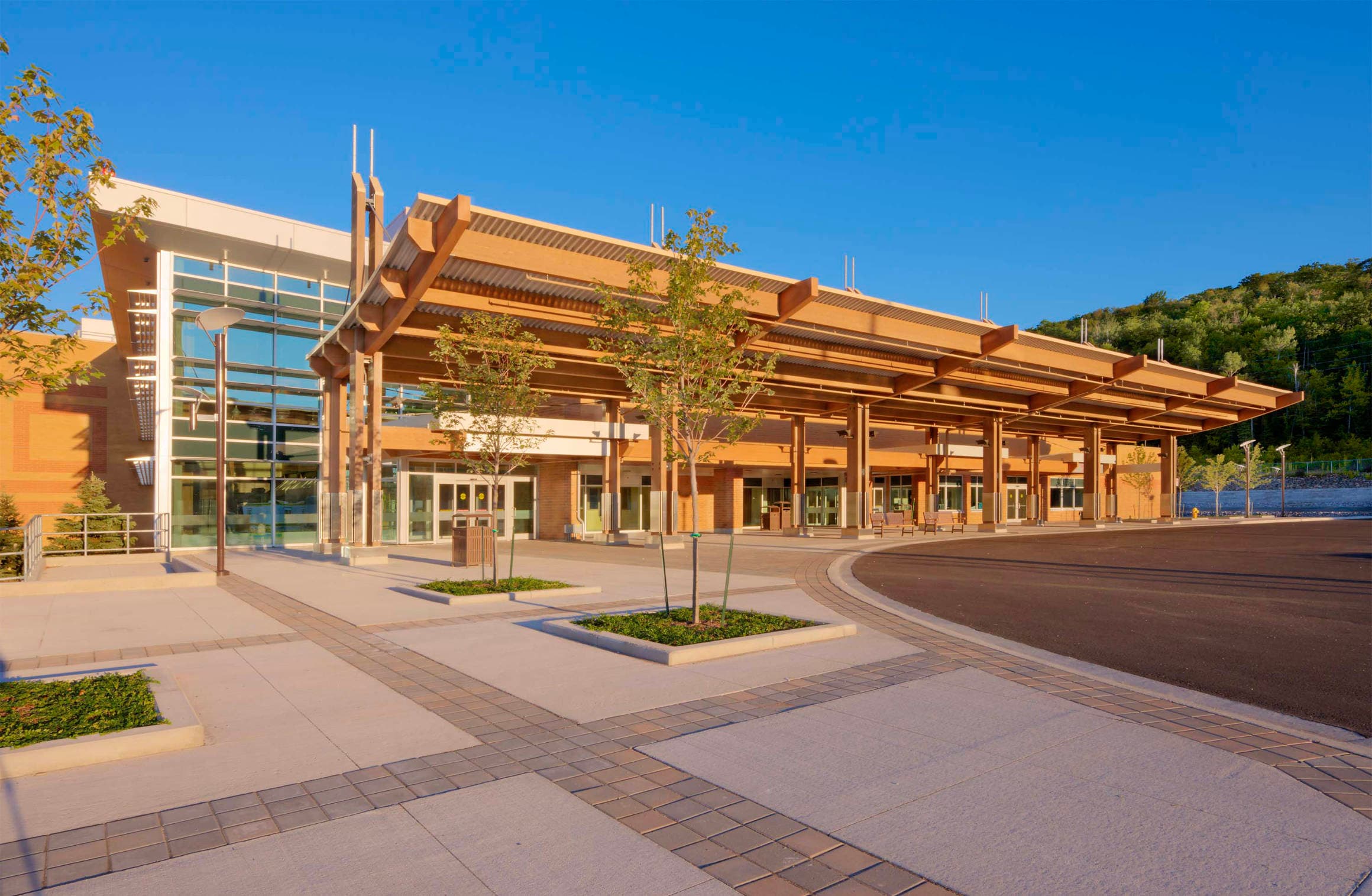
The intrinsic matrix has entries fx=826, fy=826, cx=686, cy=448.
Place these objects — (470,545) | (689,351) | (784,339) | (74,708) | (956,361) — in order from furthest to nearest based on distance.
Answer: (956,361), (784,339), (470,545), (689,351), (74,708)

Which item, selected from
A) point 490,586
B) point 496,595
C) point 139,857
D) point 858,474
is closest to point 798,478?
point 858,474

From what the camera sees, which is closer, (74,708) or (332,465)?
(74,708)

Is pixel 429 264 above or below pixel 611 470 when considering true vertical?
above

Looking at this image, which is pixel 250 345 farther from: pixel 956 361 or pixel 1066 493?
pixel 1066 493

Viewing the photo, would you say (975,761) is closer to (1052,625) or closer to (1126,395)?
(1052,625)

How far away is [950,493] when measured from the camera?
4919cm

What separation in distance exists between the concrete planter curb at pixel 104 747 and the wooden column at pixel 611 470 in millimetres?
23886

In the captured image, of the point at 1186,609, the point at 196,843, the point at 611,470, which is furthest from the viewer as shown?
the point at 611,470

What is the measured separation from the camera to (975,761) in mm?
4988

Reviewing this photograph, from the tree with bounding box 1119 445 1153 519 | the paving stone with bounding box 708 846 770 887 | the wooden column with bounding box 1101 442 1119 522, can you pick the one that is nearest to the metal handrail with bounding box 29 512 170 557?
the paving stone with bounding box 708 846 770 887

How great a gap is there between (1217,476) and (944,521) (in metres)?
39.6

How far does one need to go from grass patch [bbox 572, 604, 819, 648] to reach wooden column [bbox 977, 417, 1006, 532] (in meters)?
30.2

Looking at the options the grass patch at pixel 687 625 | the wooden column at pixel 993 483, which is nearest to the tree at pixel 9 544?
the grass patch at pixel 687 625

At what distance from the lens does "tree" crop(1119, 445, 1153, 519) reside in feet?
191
